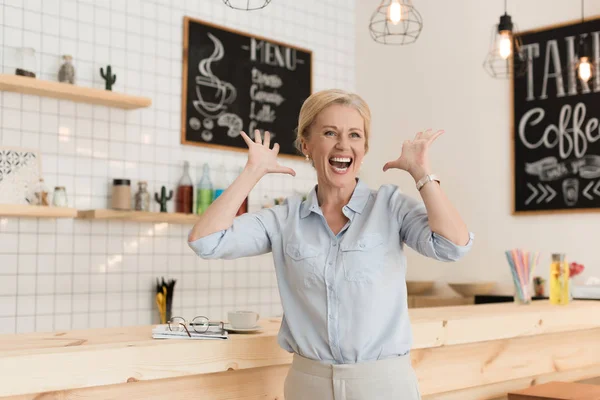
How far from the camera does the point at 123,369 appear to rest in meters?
2.00

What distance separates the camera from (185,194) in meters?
4.53

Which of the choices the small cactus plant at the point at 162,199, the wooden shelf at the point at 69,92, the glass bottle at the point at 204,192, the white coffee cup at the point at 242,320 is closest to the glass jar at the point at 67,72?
the wooden shelf at the point at 69,92

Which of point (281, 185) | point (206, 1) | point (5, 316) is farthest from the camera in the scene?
point (281, 185)

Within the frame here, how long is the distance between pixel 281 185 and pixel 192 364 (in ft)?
10.2

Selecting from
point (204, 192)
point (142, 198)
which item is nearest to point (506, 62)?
point (204, 192)

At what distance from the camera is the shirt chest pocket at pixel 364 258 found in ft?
6.37

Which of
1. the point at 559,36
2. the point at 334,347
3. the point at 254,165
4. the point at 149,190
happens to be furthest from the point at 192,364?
the point at 559,36

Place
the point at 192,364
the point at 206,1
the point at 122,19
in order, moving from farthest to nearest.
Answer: the point at 206,1, the point at 122,19, the point at 192,364

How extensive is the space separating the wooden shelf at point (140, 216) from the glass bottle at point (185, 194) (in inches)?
3.5

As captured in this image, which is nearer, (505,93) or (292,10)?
(505,93)

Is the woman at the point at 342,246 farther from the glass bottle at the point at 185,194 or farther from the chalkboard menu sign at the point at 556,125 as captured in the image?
the chalkboard menu sign at the point at 556,125

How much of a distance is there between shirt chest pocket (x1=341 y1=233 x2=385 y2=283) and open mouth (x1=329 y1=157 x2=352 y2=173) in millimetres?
199

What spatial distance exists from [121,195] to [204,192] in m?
0.58

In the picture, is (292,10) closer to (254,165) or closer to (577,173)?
(577,173)
